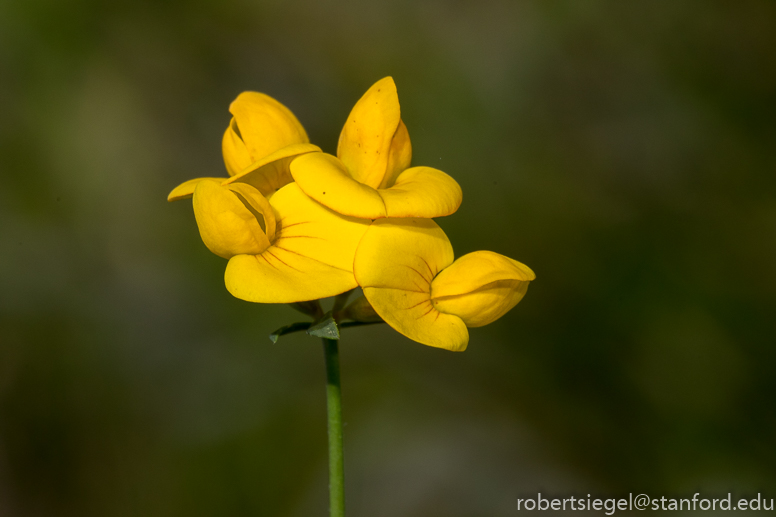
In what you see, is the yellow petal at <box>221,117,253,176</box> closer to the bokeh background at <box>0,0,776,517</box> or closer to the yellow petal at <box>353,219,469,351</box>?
the yellow petal at <box>353,219,469,351</box>

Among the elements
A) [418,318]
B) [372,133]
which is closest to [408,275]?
[418,318]

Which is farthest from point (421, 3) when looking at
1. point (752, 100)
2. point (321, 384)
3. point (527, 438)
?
point (527, 438)

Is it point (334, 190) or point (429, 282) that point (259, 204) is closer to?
point (334, 190)

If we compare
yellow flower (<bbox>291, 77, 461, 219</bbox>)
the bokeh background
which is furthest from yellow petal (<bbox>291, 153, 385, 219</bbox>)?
the bokeh background

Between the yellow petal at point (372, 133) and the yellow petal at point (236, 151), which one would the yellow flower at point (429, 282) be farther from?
the yellow petal at point (236, 151)

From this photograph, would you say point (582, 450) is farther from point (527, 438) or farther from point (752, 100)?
point (752, 100)
